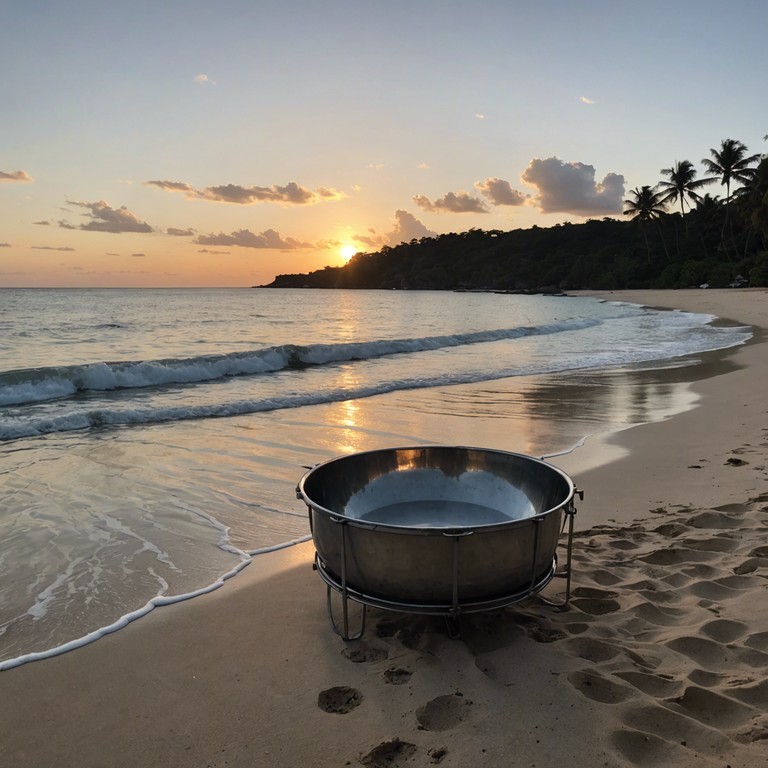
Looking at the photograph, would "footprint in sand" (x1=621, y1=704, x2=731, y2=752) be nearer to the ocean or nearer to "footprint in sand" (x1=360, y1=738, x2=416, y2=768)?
"footprint in sand" (x1=360, y1=738, x2=416, y2=768)

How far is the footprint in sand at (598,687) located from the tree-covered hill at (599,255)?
4948 centimetres

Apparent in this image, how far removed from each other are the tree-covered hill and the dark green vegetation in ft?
0.46

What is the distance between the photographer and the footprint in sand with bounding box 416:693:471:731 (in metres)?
2.18

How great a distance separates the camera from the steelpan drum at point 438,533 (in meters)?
2.42

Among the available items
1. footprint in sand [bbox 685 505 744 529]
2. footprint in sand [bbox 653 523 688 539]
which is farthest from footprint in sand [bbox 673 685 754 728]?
footprint in sand [bbox 685 505 744 529]

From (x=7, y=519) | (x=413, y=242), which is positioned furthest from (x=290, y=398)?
(x=413, y=242)

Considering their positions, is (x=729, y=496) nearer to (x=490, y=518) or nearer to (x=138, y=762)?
(x=490, y=518)

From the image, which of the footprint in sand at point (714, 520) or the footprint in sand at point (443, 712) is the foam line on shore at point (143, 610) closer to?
the footprint in sand at point (443, 712)

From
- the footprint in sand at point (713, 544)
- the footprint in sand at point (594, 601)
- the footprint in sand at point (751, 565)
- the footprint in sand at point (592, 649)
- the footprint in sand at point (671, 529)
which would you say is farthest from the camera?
the footprint in sand at point (671, 529)

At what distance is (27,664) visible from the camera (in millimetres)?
2734

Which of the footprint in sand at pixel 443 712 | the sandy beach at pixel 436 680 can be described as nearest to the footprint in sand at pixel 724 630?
the sandy beach at pixel 436 680

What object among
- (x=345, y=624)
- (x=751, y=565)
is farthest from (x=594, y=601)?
(x=345, y=624)

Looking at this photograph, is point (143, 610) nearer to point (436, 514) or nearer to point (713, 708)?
point (436, 514)

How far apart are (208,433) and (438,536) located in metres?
6.08
